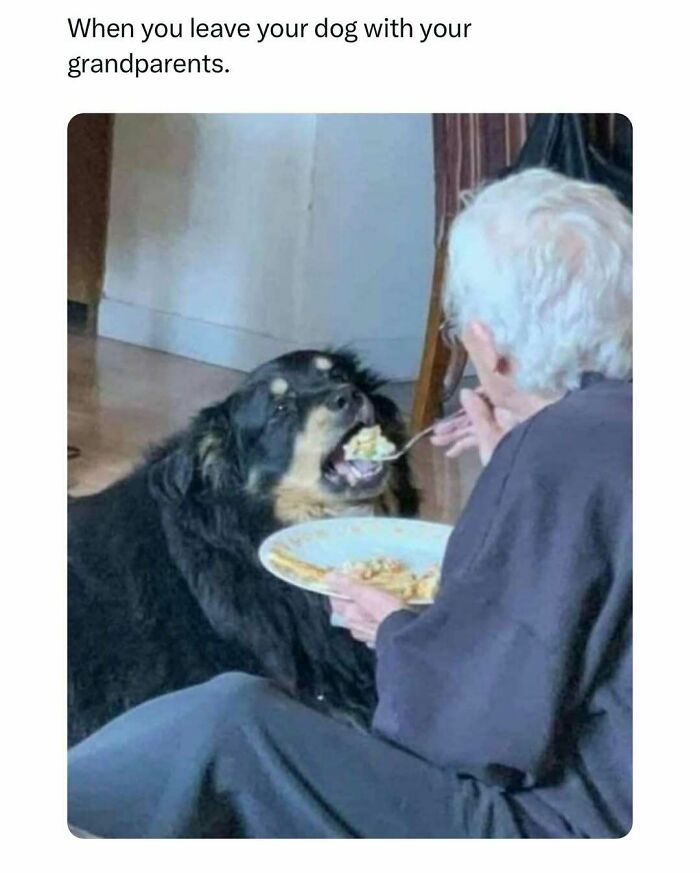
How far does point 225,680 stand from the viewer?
113cm

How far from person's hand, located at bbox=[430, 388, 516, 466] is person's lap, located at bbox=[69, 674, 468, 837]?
27 centimetres

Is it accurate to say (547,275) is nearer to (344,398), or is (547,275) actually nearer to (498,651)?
(344,398)

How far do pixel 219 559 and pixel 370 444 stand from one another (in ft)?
0.56

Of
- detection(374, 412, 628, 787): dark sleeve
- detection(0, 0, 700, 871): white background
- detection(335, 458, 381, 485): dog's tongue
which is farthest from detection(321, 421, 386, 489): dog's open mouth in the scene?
detection(0, 0, 700, 871): white background

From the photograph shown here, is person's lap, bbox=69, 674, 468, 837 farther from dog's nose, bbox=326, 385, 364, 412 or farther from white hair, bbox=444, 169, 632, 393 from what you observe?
white hair, bbox=444, 169, 632, 393

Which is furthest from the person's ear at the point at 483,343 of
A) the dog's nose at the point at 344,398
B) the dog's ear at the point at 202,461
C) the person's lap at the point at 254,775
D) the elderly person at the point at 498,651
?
the person's lap at the point at 254,775

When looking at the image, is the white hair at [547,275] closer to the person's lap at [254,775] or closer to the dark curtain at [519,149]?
the dark curtain at [519,149]

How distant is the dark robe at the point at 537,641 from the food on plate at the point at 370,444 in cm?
9

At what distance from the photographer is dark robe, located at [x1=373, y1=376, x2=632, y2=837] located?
41.4 inches

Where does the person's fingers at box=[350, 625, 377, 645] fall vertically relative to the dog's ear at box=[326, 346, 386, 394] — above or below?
below
